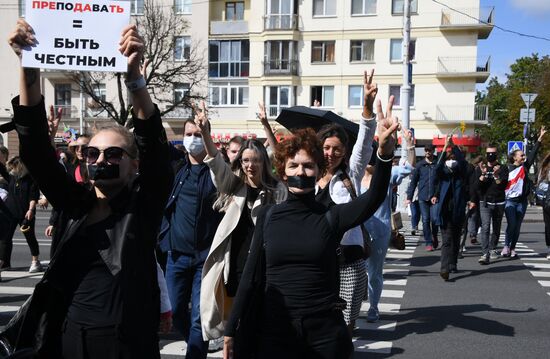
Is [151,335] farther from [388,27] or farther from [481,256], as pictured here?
[388,27]

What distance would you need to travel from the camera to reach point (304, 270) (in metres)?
3.05

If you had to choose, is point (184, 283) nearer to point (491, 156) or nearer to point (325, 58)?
point (491, 156)

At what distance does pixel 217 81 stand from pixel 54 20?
3835 centimetres

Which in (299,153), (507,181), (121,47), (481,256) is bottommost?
(481,256)

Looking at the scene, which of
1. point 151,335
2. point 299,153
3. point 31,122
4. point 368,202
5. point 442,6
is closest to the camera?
point 31,122

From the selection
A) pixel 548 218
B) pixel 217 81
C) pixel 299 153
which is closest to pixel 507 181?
pixel 548 218

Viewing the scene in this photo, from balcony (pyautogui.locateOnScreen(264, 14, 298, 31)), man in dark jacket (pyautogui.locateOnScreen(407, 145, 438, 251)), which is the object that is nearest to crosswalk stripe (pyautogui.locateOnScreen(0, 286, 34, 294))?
man in dark jacket (pyautogui.locateOnScreen(407, 145, 438, 251))

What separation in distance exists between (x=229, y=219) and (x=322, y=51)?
35.1 metres

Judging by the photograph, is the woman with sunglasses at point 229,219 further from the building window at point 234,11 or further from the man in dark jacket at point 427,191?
the building window at point 234,11

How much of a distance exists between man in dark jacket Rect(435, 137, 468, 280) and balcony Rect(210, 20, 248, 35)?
105 feet

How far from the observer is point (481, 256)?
36.7 ft

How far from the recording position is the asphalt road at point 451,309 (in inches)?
226

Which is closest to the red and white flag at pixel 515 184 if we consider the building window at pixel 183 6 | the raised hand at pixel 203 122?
the raised hand at pixel 203 122

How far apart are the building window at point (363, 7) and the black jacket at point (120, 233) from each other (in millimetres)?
36950
